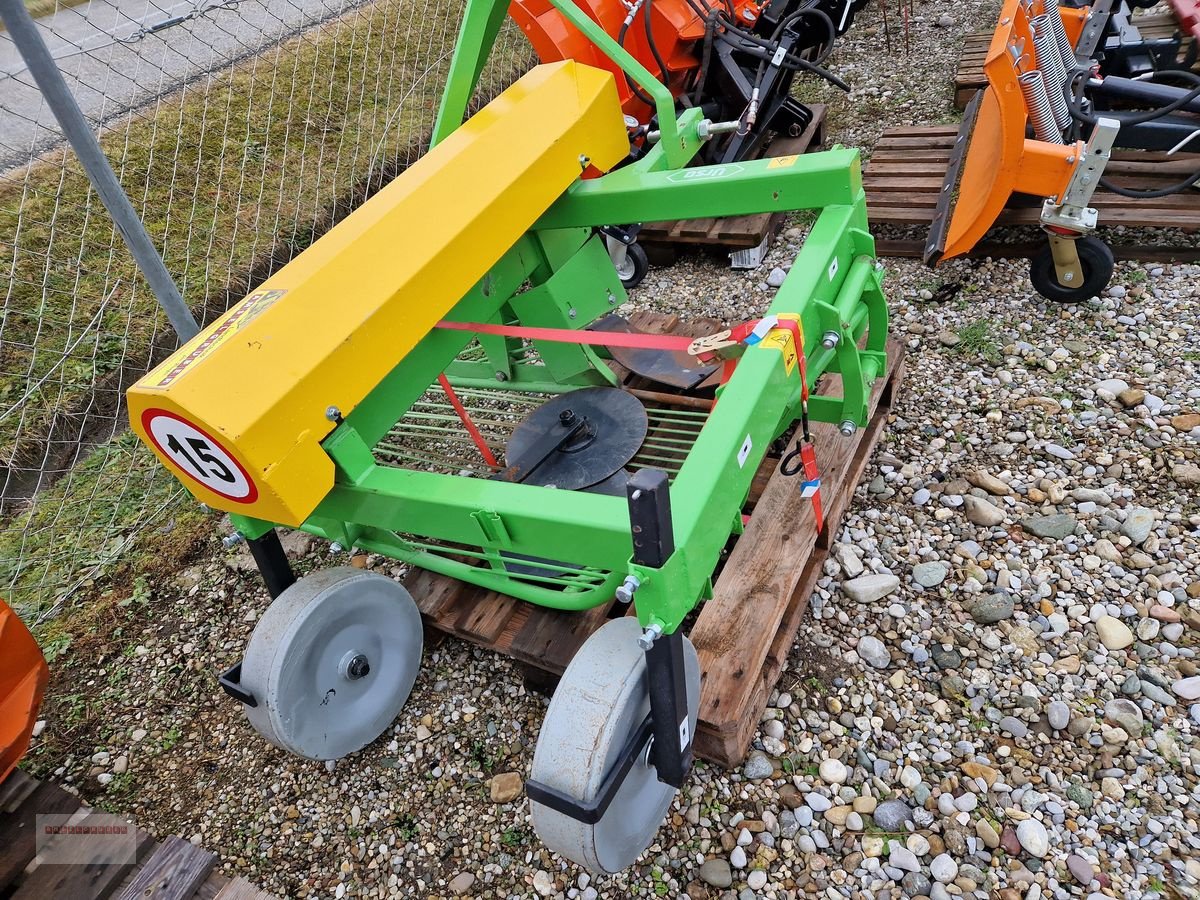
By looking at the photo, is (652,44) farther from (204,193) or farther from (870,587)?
(870,587)

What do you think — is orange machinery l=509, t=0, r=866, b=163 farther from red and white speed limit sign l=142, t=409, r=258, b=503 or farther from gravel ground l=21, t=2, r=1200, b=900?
red and white speed limit sign l=142, t=409, r=258, b=503

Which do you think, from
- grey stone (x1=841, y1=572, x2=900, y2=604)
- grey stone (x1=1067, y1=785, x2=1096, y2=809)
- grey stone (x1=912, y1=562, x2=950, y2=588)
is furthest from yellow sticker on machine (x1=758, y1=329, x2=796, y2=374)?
grey stone (x1=1067, y1=785, x2=1096, y2=809)

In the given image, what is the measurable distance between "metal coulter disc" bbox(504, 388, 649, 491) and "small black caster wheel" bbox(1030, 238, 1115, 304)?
2058mm

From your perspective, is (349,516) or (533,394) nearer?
(349,516)

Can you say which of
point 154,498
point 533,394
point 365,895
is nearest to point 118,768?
point 365,895

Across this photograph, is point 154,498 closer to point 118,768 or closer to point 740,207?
point 118,768

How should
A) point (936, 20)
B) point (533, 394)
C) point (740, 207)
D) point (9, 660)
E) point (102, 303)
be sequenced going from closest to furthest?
point (9, 660) → point (740, 207) → point (533, 394) → point (102, 303) → point (936, 20)

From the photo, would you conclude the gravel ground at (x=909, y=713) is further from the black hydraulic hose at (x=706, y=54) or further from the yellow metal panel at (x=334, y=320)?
the black hydraulic hose at (x=706, y=54)

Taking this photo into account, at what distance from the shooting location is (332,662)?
231 cm

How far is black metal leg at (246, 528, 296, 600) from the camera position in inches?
90.0

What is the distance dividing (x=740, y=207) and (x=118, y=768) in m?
2.80

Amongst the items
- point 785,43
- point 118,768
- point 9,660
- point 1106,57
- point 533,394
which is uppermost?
point 785,43

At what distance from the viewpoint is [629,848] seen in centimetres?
184

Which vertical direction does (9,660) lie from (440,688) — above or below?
above
